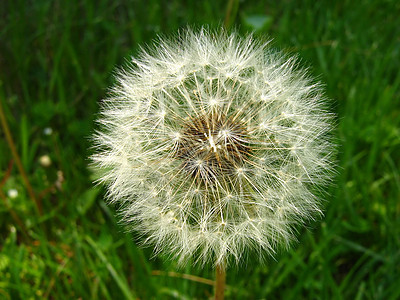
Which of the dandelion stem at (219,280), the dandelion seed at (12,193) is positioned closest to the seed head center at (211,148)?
the dandelion stem at (219,280)

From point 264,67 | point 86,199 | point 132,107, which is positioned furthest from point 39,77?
point 264,67

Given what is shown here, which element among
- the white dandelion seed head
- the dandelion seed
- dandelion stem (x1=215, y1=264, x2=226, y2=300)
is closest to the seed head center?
the white dandelion seed head

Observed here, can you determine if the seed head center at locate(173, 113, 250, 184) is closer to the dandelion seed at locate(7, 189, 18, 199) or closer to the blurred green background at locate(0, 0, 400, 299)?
the blurred green background at locate(0, 0, 400, 299)

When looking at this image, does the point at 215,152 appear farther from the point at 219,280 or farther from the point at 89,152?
the point at 89,152

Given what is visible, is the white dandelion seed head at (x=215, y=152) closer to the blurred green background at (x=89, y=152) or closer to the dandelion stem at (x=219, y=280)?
the dandelion stem at (x=219, y=280)

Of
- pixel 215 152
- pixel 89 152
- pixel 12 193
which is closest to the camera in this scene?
pixel 215 152

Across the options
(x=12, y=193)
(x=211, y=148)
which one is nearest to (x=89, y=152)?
(x=12, y=193)
